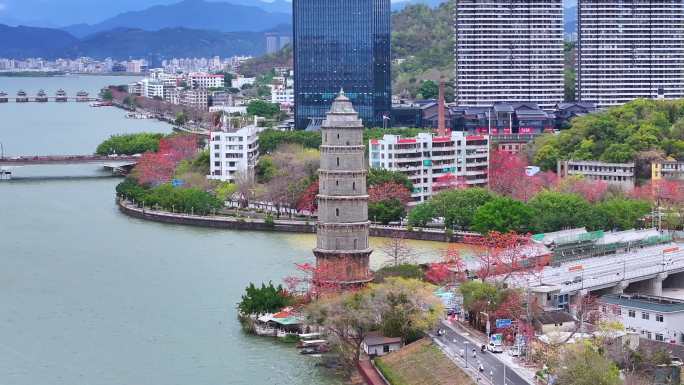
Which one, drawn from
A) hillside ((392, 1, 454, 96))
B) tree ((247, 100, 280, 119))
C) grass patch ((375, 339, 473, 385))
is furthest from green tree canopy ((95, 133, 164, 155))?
grass patch ((375, 339, 473, 385))

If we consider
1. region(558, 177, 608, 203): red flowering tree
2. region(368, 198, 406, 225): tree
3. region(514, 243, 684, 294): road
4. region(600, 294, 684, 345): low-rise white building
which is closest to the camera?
region(600, 294, 684, 345): low-rise white building

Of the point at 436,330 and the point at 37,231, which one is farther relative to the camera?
the point at 37,231

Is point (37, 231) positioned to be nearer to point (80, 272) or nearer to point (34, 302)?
point (80, 272)

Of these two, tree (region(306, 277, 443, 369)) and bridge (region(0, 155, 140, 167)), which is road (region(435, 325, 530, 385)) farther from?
bridge (region(0, 155, 140, 167))

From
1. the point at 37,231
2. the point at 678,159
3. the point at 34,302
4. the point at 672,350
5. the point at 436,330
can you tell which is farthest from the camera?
the point at 678,159

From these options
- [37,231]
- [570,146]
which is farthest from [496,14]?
[37,231]

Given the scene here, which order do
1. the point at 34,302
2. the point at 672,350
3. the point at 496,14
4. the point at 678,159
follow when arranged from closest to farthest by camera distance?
the point at 672,350 → the point at 34,302 → the point at 678,159 → the point at 496,14

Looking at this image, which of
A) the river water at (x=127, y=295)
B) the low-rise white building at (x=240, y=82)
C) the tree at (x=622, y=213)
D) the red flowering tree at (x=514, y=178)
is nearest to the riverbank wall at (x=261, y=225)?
the river water at (x=127, y=295)
